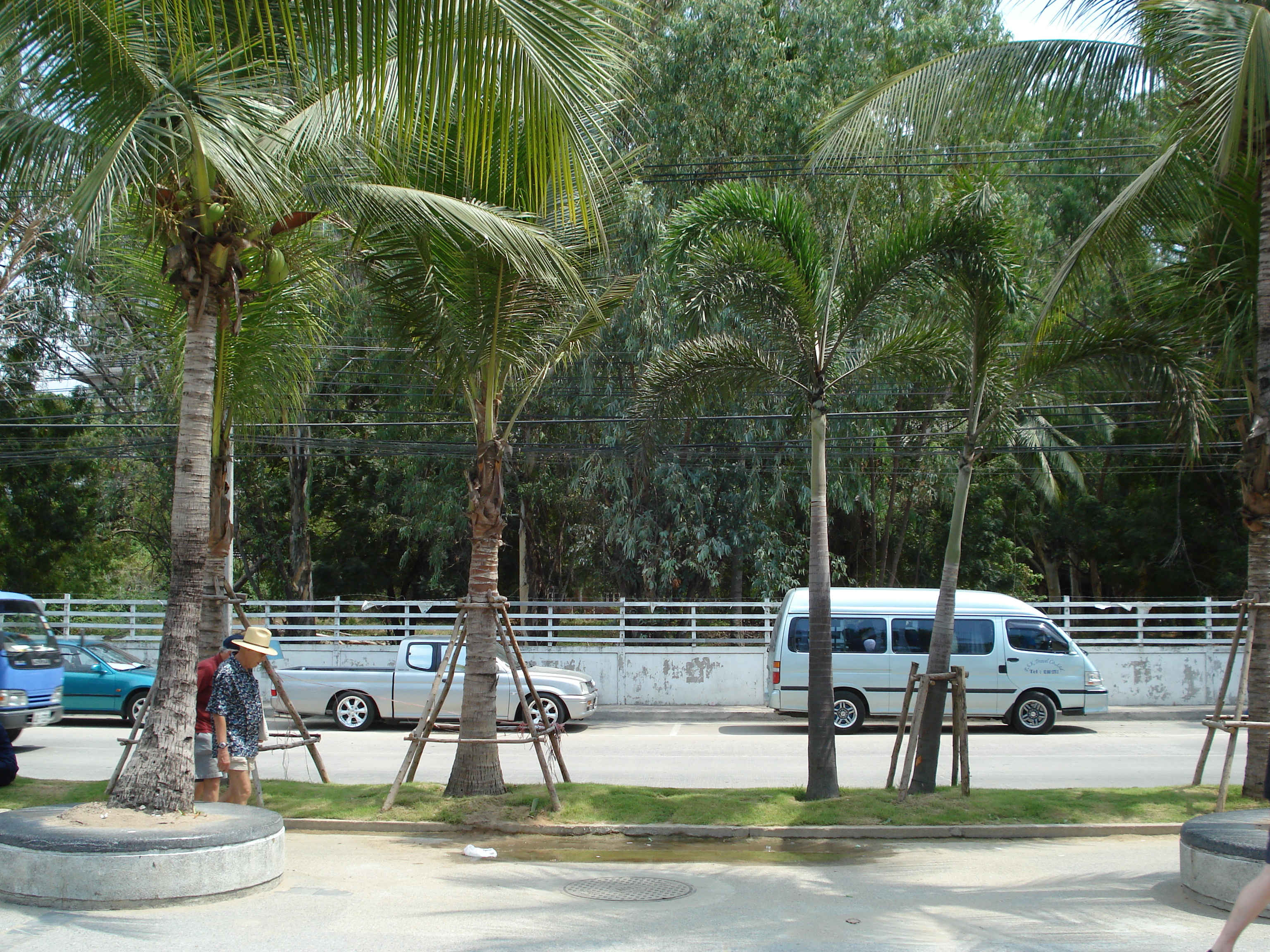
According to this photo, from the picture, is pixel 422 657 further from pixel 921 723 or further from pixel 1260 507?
pixel 1260 507

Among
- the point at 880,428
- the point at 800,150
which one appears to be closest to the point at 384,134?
the point at 800,150

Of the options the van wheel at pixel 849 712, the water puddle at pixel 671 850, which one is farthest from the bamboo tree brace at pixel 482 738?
the van wheel at pixel 849 712

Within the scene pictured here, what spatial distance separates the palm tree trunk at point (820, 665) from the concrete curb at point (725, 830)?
933 mm

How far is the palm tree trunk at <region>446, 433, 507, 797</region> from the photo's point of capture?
9188mm

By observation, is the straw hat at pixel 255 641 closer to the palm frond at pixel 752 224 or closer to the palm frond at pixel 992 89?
the palm frond at pixel 752 224

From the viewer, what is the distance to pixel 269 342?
33.9 feet

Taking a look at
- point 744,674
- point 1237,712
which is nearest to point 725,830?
point 1237,712

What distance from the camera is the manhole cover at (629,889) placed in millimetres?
6488

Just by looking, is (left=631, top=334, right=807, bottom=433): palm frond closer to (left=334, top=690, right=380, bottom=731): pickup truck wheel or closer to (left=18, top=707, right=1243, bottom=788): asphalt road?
(left=18, top=707, right=1243, bottom=788): asphalt road

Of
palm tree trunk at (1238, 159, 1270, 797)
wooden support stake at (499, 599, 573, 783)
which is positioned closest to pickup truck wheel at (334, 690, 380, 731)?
wooden support stake at (499, 599, 573, 783)

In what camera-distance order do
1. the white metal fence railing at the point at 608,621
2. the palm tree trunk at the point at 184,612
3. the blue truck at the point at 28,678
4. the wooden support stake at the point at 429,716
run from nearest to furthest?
the palm tree trunk at the point at 184,612, the wooden support stake at the point at 429,716, the blue truck at the point at 28,678, the white metal fence railing at the point at 608,621

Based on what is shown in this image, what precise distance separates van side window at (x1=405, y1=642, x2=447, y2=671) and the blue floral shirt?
8965 millimetres

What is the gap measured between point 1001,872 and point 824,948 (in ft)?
8.34

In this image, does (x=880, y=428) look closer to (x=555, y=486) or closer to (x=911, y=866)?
(x=555, y=486)
